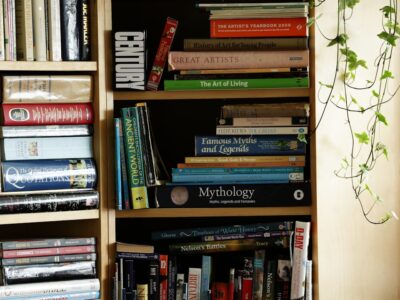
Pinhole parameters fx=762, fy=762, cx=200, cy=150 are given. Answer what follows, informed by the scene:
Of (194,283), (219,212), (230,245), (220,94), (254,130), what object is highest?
(220,94)

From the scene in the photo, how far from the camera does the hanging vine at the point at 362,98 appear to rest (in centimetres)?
205

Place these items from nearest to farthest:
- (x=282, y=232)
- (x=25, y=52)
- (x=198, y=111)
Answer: (x=25, y=52), (x=282, y=232), (x=198, y=111)

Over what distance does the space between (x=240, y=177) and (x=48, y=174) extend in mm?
530

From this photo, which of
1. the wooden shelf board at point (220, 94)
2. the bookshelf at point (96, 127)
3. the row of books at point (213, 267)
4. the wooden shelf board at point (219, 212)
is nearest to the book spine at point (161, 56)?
the wooden shelf board at point (220, 94)

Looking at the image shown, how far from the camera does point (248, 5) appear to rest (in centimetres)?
208

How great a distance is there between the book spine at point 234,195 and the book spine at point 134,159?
0.05 metres

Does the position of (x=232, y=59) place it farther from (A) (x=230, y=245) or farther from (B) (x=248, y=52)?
(A) (x=230, y=245)

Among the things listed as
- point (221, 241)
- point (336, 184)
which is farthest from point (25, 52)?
point (336, 184)

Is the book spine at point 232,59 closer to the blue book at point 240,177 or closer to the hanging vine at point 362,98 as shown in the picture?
the hanging vine at point 362,98

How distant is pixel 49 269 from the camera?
2.09 metres

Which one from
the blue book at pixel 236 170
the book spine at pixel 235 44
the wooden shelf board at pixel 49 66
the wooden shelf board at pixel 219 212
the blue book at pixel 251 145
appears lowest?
the wooden shelf board at pixel 219 212

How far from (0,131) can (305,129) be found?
0.84 metres

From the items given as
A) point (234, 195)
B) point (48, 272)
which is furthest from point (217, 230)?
point (48, 272)

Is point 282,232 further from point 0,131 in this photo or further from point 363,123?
point 0,131
